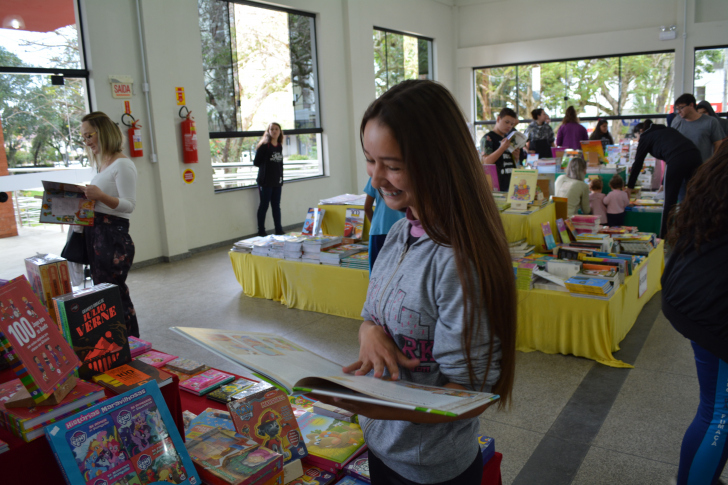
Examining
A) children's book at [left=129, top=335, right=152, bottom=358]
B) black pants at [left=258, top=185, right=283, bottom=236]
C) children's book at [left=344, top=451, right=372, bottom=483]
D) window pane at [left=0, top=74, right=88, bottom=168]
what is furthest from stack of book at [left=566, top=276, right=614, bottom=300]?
window pane at [left=0, top=74, right=88, bottom=168]

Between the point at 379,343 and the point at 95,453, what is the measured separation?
0.64m

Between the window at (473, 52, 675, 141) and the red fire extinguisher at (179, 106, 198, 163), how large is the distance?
804 cm

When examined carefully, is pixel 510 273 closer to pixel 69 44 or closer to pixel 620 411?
pixel 620 411

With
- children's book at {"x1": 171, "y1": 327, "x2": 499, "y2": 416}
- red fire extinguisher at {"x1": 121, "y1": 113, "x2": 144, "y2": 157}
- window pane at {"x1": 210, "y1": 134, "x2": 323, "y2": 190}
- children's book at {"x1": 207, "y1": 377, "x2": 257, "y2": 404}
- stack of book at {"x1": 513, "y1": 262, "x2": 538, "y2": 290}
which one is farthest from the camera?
window pane at {"x1": 210, "y1": 134, "x2": 323, "y2": 190}

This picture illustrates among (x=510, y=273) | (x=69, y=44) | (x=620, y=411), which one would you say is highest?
(x=69, y=44)

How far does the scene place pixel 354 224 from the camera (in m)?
5.20

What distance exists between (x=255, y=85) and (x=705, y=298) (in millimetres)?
7377

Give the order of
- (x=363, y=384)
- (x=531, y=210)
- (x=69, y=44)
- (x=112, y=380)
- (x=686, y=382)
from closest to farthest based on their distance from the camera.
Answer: (x=363, y=384)
(x=112, y=380)
(x=686, y=382)
(x=531, y=210)
(x=69, y=44)

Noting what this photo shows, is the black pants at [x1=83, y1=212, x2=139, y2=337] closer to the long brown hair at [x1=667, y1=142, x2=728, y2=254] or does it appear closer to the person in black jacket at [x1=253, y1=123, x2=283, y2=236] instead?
the long brown hair at [x1=667, y1=142, x2=728, y2=254]

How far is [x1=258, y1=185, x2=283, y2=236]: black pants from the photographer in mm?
7609

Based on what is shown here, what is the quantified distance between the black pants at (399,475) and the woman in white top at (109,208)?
254cm

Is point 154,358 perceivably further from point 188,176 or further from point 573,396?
point 188,176

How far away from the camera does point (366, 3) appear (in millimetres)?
9719

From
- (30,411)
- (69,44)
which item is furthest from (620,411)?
(69,44)
